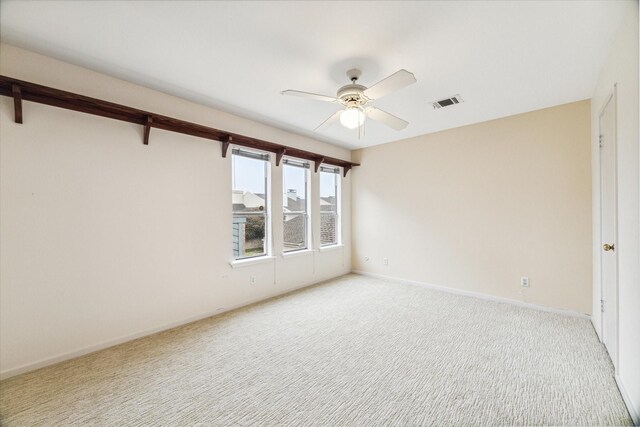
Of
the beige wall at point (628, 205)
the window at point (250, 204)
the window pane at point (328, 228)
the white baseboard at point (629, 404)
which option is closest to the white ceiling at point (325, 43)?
the beige wall at point (628, 205)

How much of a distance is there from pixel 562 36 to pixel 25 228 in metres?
4.51

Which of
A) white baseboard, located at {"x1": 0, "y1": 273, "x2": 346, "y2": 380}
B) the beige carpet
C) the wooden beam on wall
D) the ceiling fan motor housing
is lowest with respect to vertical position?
the beige carpet

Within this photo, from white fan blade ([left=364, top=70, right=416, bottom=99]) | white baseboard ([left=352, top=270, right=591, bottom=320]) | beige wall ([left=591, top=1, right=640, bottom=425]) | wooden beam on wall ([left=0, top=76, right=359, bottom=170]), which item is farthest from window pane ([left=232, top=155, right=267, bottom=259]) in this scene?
beige wall ([left=591, top=1, right=640, bottom=425])

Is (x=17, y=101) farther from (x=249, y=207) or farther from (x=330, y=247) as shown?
(x=330, y=247)

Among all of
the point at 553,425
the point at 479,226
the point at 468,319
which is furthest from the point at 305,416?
the point at 479,226

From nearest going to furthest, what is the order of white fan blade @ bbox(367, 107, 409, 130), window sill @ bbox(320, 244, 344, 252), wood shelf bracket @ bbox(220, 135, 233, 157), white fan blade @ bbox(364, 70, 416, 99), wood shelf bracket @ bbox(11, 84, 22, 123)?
white fan blade @ bbox(364, 70, 416, 99)
wood shelf bracket @ bbox(11, 84, 22, 123)
white fan blade @ bbox(367, 107, 409, 130)
wood shelf bracket @ bbox(220, 135, 233, 157)
window sill @ bbox(320, 244, 344, 252)

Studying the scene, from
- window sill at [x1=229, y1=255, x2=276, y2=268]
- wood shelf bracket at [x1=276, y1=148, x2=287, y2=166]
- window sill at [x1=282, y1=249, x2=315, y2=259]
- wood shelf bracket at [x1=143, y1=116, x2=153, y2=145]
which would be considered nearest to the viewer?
wood shelf bracket at [x1=143, y1=116, x2=153, y2=145]

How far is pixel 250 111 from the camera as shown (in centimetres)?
362

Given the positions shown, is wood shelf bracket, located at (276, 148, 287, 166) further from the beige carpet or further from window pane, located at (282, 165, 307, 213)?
the beige carpet

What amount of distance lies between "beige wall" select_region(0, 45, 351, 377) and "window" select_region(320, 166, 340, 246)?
77.6 inches

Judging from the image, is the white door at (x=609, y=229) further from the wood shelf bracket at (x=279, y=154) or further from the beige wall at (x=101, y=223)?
the beige wall at (x=101, y=223)

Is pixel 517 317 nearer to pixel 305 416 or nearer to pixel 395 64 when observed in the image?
pixel 305 416

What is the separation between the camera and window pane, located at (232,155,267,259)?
388 cm

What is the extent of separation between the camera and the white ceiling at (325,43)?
1.81 meters
